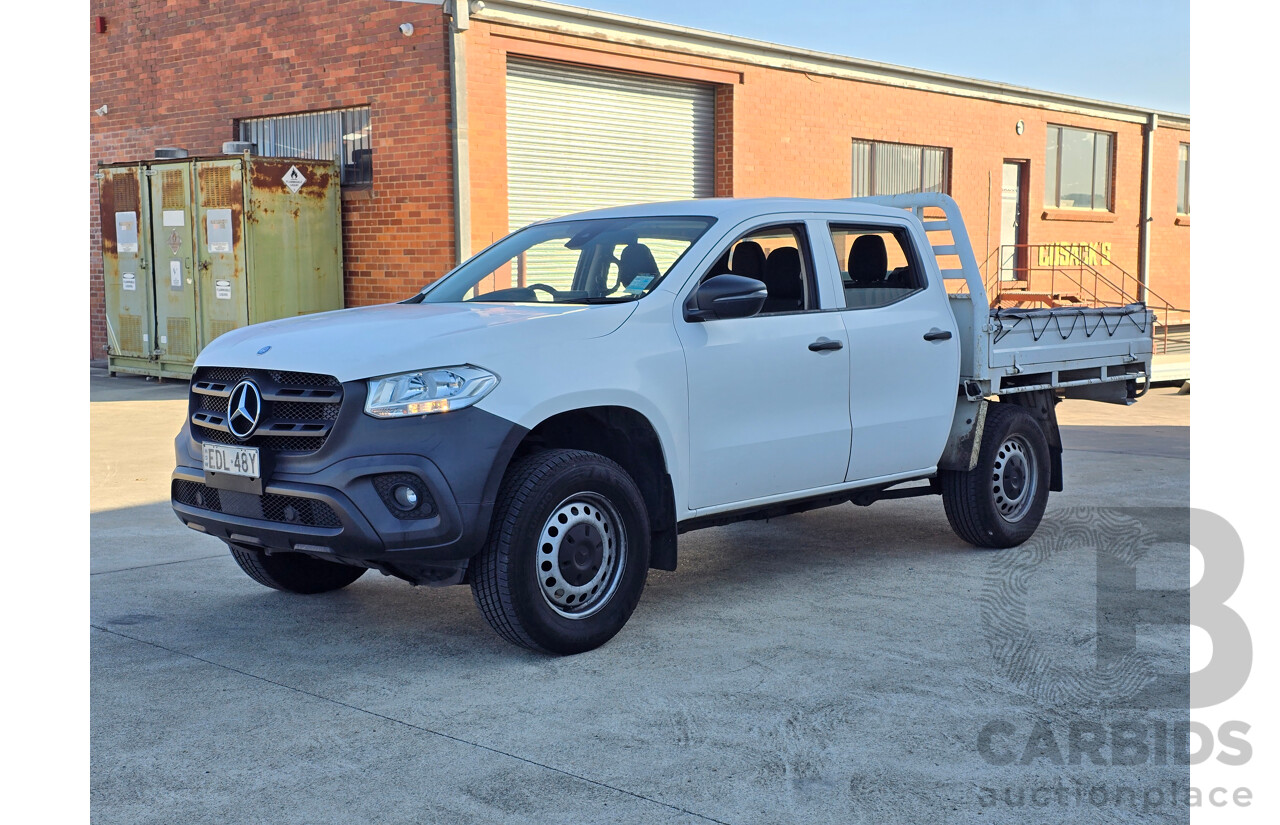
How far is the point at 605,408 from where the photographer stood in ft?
17.6

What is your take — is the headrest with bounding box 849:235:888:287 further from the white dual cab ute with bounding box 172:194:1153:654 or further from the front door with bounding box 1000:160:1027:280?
the front door with bounding box 1000:160:1027:280

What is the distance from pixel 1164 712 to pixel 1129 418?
10.0 metres

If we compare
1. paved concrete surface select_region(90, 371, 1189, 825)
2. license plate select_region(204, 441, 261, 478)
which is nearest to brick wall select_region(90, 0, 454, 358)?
paved concrete surface select_region(90, 371, 1189, 825)

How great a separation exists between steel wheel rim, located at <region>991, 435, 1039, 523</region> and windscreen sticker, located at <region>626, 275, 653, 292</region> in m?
2.57

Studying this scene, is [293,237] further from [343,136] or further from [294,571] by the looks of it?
[294,571]

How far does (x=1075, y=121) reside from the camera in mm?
27453

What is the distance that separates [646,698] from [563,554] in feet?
2.43

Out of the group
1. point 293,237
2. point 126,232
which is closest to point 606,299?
point 293,237

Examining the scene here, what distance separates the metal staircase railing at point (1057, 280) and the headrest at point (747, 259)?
17364mm

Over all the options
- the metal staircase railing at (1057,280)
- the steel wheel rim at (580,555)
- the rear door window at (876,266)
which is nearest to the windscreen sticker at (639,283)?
the steel wheel rim at (580,555)

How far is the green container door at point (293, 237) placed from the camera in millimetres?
16109

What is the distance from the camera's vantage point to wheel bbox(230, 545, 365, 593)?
6062 millimetres

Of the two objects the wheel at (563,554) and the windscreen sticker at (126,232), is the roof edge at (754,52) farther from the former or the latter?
the wheel at (563,554)

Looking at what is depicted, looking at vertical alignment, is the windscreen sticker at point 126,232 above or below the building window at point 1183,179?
below
